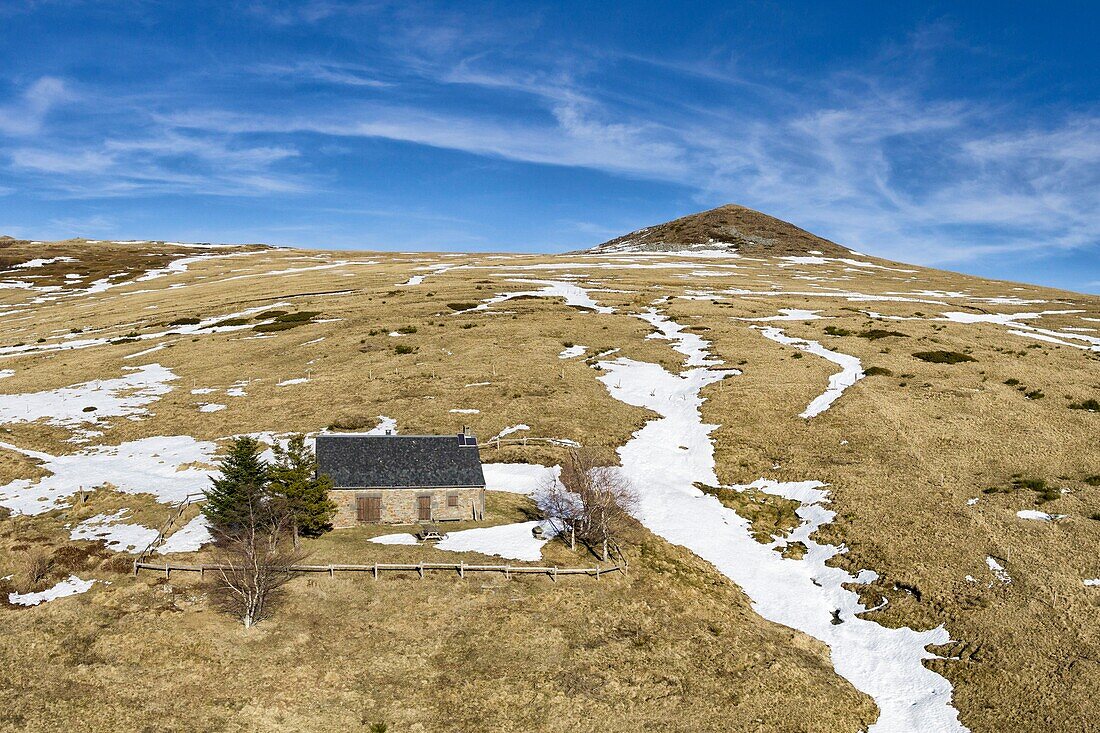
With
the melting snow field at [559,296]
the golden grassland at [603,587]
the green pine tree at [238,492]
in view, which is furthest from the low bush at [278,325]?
the green pine tree at [238,492]

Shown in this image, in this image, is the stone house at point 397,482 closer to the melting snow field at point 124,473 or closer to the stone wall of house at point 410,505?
the stone wall of house at point 410,505

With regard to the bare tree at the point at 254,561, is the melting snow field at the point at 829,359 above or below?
above

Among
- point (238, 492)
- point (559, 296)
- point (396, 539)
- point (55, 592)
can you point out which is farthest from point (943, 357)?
point (55, 592)

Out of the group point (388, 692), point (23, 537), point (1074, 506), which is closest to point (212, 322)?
point (23, 537)

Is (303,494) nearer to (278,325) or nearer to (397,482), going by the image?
(397,482)

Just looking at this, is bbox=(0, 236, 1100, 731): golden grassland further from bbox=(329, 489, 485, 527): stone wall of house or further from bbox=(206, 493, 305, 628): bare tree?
bbox=(329, 489, 485, 527): stone wall of house

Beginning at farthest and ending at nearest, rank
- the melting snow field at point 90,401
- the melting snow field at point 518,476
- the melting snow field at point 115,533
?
the melting snow field at point 90,401
the melting snow field at point 518,476
the melting snow field at point 115,533

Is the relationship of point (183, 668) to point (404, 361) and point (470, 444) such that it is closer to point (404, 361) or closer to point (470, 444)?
point (470, 444)

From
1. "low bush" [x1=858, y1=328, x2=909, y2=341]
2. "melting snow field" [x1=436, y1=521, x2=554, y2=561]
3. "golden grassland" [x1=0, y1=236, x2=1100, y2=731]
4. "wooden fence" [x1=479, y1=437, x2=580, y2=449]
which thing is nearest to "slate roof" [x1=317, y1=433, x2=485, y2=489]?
"melting snow field" [x1=436, y1=521, x2=554, y2=561]
